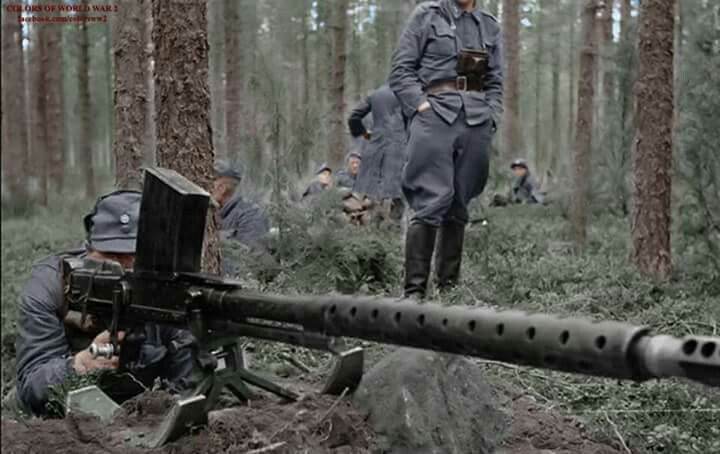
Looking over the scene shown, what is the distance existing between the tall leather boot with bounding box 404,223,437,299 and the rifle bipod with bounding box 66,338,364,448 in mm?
2328

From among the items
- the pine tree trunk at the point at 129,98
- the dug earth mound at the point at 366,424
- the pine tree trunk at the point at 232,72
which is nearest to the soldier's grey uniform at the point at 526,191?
the pine tree trunk at the point at 232,72

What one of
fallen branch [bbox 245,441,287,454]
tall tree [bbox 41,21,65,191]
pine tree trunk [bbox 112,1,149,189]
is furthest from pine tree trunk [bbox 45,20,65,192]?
fallen branch [bbox 245,441,287,454]

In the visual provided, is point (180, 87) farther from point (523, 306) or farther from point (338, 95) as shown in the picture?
point (338, 95)

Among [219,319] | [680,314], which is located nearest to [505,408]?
[219,319]

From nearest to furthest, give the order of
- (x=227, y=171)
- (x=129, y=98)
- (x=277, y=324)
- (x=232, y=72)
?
(x=277, y=324) < (x=129, y=98) < (x=227, y=171) < (x=232, y=72)

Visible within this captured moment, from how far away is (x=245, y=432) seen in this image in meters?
2.93

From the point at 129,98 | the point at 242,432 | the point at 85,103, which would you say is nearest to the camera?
the point at 242,432

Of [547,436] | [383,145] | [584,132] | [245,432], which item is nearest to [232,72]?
[383,145]

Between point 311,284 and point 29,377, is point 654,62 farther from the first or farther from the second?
point 29,377

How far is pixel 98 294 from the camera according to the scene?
2.99 meters

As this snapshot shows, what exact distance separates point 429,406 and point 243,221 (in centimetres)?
398

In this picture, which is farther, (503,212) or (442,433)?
(503,212)

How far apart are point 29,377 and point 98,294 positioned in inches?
28.9

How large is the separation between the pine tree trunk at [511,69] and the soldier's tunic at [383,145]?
8.24 m
